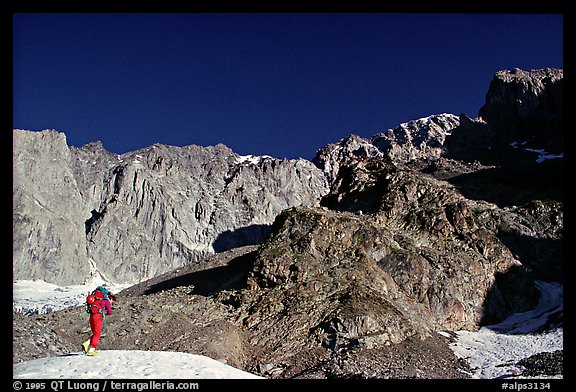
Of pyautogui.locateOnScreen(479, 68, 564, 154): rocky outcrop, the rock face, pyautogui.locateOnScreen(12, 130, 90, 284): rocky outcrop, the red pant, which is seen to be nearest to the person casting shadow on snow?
the red pant

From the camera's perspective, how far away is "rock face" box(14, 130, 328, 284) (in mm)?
128750

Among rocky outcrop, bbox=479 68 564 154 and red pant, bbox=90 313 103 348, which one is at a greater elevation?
rocky outcrop, bbox=479 68 564 154

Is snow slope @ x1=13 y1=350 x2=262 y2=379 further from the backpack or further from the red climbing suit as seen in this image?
the backpack

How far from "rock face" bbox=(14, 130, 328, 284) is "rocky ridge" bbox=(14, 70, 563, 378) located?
85230 mm

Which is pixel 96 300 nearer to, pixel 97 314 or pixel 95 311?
pixel 95 311

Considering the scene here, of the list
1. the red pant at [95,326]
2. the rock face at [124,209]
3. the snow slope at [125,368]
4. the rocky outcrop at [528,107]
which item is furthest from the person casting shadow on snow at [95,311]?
the rocky outcrop at [528,107]

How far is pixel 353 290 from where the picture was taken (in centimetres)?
3516

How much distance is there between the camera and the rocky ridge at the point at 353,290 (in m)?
29.2

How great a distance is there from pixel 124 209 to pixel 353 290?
140133 millimetres

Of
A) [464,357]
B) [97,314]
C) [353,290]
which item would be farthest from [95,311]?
[464,357]

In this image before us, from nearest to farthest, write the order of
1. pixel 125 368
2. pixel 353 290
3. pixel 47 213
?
pixel 125 368, pixel 353 290, pixel 47 213

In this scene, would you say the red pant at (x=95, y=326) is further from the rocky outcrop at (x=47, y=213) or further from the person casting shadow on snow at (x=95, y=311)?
the rocky outcrop at (x=47, y=213)

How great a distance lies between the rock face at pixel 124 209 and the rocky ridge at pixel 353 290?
85.2 metres
